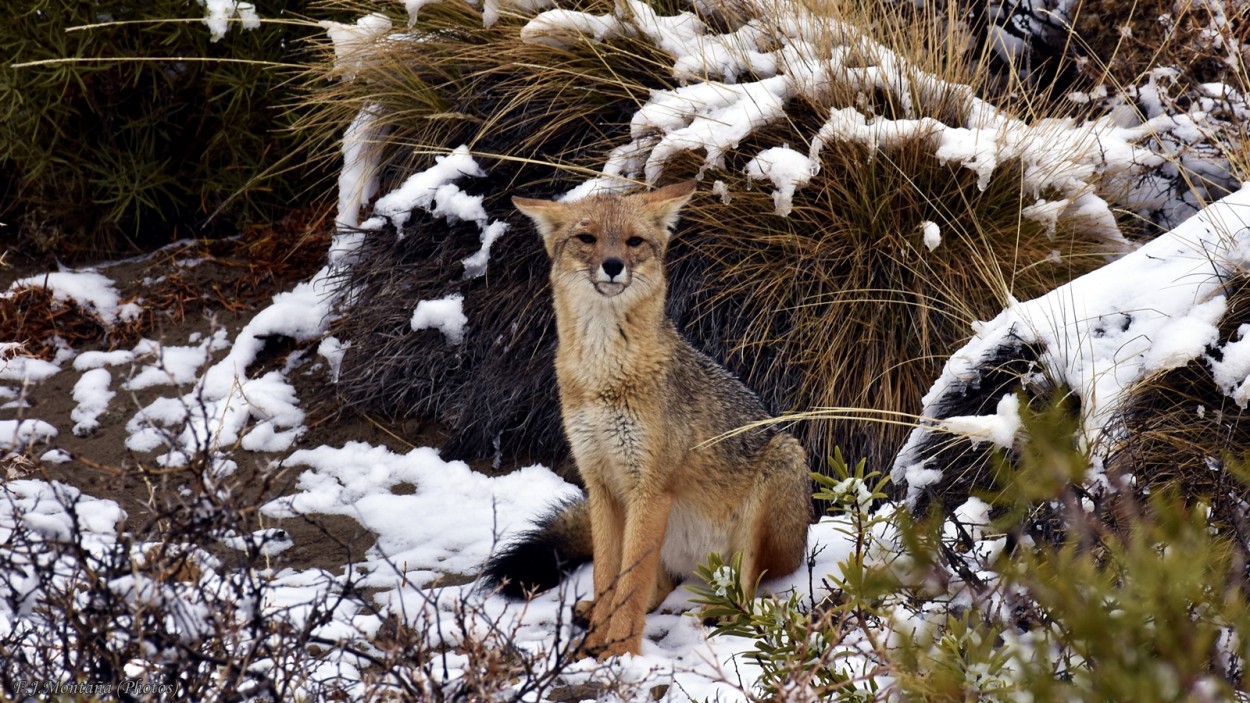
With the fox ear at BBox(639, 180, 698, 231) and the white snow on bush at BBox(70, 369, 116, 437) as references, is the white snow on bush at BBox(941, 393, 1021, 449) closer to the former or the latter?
the fox ear at BBox(639, 180, 698, 231)

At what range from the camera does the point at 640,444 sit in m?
4.04

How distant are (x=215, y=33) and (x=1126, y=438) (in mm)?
5150

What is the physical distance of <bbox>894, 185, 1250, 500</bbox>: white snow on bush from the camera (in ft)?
12.1

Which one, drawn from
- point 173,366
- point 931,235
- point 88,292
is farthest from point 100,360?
point 931,235

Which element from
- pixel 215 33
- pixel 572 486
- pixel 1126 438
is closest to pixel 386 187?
pixel 215 33

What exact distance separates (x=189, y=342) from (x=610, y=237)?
11.1 ft

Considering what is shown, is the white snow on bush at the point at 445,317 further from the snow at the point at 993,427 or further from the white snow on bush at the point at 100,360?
the snow at the point at 993,427

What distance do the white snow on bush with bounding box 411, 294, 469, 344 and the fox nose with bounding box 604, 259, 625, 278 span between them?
180 centimetres

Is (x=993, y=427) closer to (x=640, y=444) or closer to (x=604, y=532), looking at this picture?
(x=640, y=444)

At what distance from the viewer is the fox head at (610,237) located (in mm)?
4086

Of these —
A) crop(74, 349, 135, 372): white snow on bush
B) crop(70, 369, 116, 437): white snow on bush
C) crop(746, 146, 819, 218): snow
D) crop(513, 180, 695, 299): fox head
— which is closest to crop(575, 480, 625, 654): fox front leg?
crop(513, 180, 695, 299): fox head

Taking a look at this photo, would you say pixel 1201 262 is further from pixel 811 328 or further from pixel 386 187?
pixel 386 187

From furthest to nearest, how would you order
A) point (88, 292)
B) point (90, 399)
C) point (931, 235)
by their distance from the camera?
1. point (88, 292)
2. point (90, 399)
3. point (931, 235)

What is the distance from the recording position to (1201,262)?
12.9ft
